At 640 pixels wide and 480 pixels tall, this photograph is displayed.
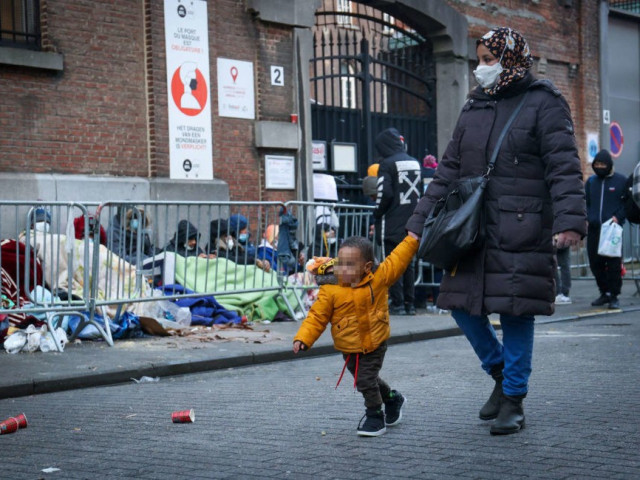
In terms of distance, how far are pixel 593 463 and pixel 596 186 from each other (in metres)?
9.19

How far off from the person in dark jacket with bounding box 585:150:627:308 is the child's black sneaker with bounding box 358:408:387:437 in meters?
8.40

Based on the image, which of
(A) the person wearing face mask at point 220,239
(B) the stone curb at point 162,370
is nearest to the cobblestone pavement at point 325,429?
(B) the stone curb at point 162,370

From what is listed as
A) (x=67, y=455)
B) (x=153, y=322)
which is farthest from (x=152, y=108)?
(x=67, y=455)

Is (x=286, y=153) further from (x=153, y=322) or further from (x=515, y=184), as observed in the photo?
(x=515, y=184)

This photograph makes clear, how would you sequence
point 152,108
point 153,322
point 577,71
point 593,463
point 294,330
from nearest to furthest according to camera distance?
1. point 593,463
2. point 153,322
3. point 294,330
4. point 152,108
5. point 577,71

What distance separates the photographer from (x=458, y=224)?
5105mm

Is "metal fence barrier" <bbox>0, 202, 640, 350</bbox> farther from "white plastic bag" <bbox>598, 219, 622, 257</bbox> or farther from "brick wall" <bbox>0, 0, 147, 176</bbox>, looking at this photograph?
"white plastic bag" <bbox>598, 219, 622, 257</bbox>

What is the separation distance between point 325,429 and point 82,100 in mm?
8048

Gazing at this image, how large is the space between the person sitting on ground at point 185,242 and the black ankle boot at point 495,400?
5.23m

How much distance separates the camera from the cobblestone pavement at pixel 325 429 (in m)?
4.62

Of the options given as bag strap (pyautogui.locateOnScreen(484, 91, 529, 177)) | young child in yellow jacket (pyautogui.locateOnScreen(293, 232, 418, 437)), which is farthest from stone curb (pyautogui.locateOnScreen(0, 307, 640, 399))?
bag strap (pyautogui.locateOnScreen(484, 91, 529, 177))

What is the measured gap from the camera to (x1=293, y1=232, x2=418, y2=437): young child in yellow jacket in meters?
5.24

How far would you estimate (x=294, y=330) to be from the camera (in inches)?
418

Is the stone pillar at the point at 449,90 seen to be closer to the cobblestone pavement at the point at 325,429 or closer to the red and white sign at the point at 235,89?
the red and white sign at the point at 235,89
